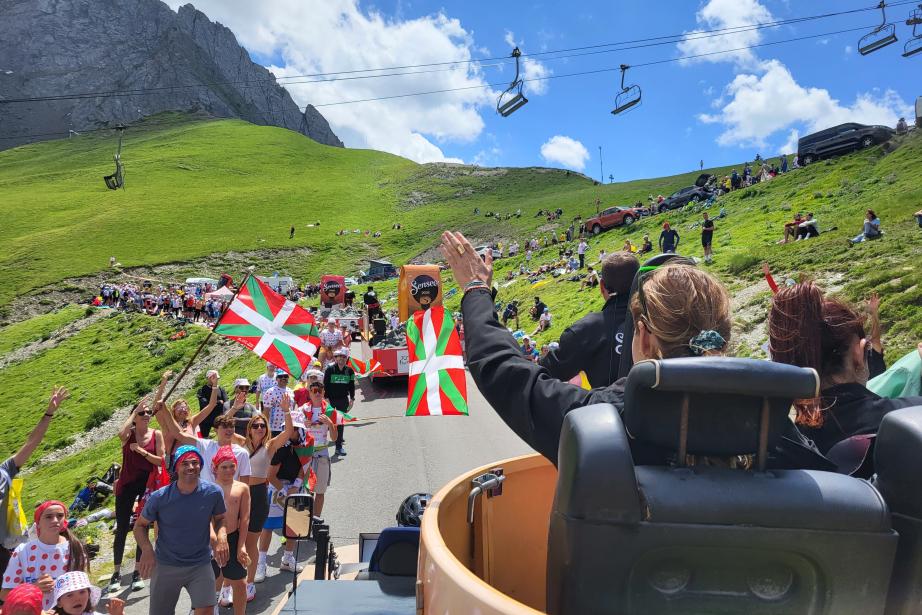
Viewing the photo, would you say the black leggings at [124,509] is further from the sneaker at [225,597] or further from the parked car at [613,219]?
the parked car at [613,219]

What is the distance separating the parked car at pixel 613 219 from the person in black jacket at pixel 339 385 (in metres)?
32.2

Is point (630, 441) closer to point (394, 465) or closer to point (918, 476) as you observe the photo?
point (918, 476)

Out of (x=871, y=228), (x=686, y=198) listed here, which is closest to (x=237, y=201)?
(x=686, y=198)

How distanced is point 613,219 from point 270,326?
3625cm

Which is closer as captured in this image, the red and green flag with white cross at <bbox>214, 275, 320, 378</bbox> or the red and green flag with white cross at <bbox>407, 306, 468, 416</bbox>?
the red and green flag with white cross at <bbox>407, 306, 468, 416</bbox>

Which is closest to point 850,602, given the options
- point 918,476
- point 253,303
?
point 918,476

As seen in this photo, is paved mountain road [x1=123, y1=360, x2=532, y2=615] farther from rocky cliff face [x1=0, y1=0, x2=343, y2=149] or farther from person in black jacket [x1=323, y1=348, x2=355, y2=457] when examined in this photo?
rocky cliff face [x1=0, y1=0, x2=343, y2=149]

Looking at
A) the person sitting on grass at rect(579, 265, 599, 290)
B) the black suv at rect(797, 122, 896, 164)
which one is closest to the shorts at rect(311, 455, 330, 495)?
the person sitting on grass at rect(579, 265, 599, 290)

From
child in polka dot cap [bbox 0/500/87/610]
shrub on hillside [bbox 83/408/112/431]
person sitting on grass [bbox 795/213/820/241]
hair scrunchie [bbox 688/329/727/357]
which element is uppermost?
person sitting on grass [bbox 795/213/820/241]

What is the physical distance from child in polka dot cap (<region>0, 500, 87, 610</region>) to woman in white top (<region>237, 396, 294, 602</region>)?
5.24 feet

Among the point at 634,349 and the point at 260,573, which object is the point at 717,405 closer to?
the point at 634,349

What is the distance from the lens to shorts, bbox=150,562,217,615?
16.0 ft

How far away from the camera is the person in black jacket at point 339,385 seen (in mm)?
11188

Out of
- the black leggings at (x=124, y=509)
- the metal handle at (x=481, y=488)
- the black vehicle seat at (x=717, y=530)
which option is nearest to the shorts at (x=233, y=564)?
the black leggings at (x=124, y=509)
